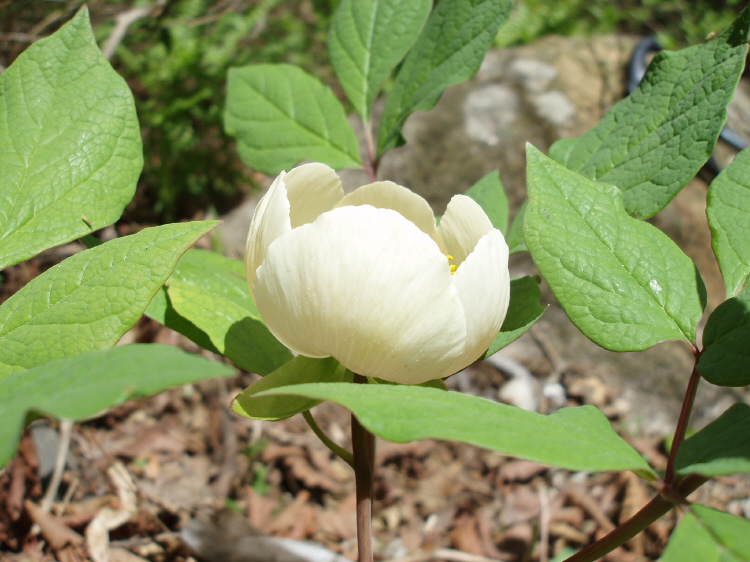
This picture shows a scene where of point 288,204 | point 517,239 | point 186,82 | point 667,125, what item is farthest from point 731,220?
point 186,82

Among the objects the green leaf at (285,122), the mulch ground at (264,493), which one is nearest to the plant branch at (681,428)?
the green leaf at (285,122)

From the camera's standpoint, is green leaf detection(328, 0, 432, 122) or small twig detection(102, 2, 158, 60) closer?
green leaf detection(328, 0, 432, 122)

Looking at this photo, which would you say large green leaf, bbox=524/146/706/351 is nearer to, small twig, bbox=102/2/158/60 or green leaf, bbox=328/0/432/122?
green leaf, bbox=328/0/432/122

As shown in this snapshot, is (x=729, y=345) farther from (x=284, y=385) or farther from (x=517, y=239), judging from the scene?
(x=284, y=385)

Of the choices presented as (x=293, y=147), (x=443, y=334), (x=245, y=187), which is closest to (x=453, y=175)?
(x=245, y=187)

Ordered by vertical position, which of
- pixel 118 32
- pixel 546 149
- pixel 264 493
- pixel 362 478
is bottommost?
pixel 264 493

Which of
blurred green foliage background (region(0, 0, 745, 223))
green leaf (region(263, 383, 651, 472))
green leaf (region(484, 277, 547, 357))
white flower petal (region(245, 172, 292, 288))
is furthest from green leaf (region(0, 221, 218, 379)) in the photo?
blurred green foliage background (region(0, 0, 745, 223))
